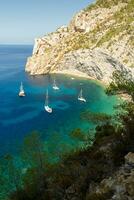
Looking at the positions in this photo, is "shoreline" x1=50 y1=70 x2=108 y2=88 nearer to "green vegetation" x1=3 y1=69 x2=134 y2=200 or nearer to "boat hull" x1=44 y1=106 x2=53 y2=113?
"boat hull" x1=44 y1=106 x2=53 y2=113

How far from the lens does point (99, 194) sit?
27.6m

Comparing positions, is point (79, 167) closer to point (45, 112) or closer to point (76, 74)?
point (45, 112)

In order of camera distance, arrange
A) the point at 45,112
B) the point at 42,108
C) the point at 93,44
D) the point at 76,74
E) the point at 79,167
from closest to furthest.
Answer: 1. the point at 79,167
2. the point at 45,112
3. the point at 42,108
4. the point at 93,44
5. the point at 76,74

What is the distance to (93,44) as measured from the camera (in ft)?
537

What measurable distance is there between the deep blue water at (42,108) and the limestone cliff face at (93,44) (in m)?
8.68

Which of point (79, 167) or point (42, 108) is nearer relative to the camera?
point (79, 167)

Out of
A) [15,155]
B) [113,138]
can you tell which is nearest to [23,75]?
[15,155]

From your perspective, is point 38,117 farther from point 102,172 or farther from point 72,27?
point 72,27

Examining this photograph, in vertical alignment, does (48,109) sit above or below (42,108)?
above

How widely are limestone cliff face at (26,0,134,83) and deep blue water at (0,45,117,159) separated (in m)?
8.68

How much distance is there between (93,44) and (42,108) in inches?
2438

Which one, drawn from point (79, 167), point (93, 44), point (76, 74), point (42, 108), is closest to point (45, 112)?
point (42, 108)

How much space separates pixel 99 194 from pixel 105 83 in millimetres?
123116

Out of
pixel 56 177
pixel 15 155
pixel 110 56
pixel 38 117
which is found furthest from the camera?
pixel 110 56
